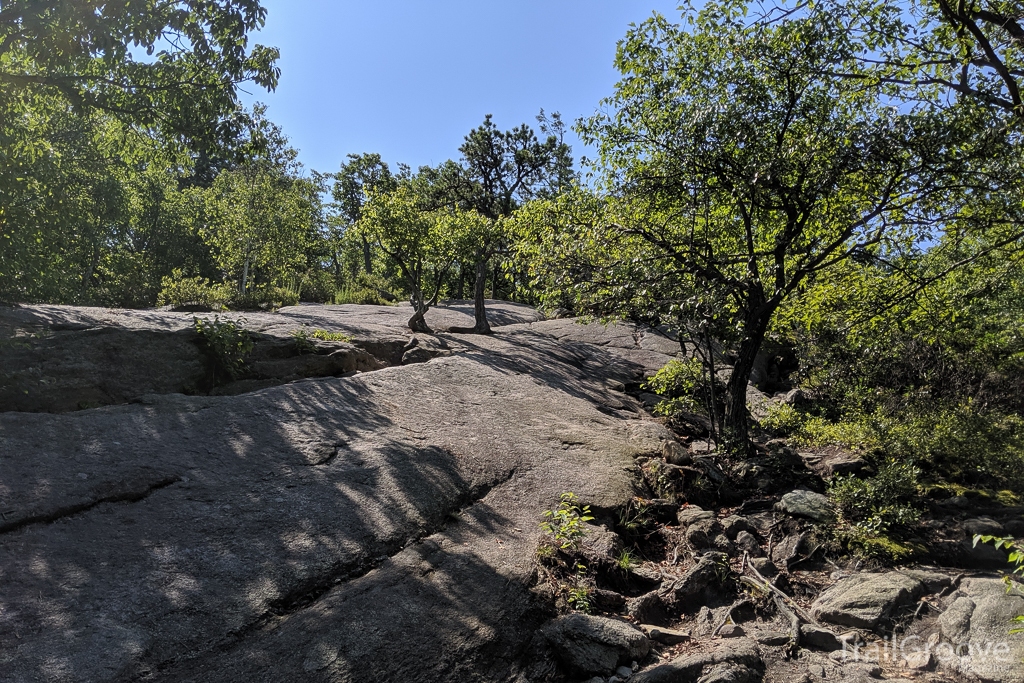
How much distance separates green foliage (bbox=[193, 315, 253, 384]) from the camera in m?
9.50

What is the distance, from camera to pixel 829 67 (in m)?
8.49

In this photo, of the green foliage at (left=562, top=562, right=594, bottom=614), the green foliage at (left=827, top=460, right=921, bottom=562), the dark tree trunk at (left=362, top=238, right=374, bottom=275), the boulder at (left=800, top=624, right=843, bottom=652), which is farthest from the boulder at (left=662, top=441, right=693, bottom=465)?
the dark tree trunk at (left=362, top=238, right=374, bottom=275)

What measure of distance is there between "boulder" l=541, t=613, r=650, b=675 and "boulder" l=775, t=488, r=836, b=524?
348cm

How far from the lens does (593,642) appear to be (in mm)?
4523

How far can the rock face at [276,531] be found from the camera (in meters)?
3.79

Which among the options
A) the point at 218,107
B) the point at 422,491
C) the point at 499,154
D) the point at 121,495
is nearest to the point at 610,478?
the point at 422,491

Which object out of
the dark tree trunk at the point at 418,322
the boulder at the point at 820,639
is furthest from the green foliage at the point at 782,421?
the dark tree trunk at the point at 418,322

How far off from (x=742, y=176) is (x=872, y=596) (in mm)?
5776

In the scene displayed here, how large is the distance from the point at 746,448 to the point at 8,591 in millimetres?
9099

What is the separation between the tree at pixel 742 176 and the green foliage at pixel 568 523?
3.45 metres

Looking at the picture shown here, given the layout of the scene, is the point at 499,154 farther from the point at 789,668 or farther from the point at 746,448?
the point at 789,668

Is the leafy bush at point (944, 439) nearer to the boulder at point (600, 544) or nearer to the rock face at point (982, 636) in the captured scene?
the rock face at point (982, 636)

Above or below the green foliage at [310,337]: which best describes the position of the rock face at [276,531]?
below

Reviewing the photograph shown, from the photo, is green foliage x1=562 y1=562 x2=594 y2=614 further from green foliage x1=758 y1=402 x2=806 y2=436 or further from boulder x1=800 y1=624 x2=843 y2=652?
green foliage x1=758 y1=402 x2=806 y2=436
